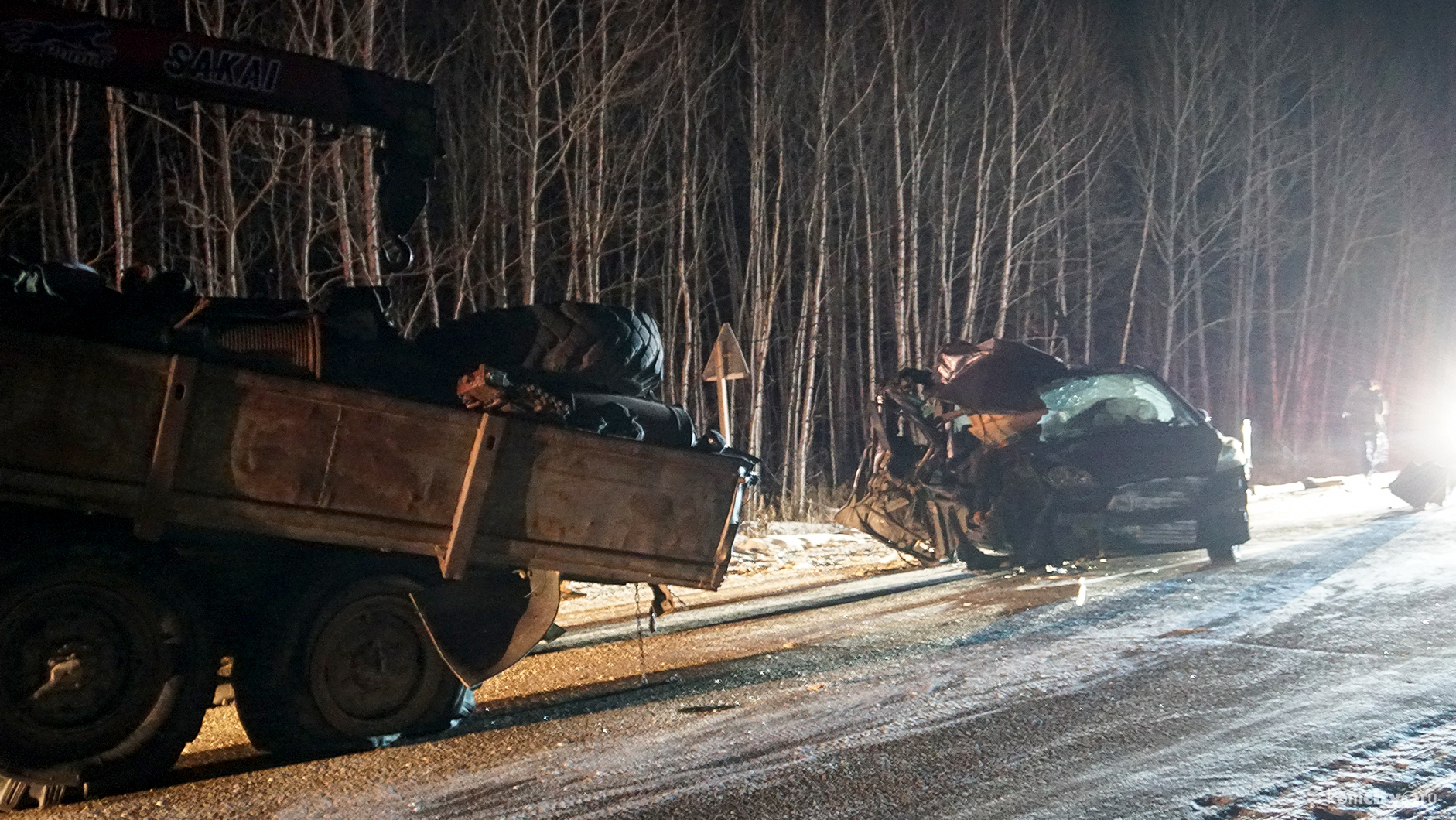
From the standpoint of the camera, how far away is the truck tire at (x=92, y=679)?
4.58 meters

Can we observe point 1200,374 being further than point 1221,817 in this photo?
Yes

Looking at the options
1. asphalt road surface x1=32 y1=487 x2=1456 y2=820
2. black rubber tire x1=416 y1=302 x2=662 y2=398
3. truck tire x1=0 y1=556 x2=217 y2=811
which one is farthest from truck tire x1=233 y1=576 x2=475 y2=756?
black rubber tire x1=416 y1=302 x2=662 y2=398

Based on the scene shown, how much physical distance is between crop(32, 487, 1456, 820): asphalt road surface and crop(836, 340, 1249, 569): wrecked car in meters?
1.35

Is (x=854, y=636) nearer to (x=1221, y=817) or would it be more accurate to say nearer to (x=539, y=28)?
(x=1221, y=817)

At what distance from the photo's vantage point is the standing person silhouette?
2402 centimetres

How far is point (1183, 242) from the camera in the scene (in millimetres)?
31562

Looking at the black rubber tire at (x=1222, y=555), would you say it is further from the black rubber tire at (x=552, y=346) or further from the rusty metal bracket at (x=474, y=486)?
the rusty metal bracket at (x=474, y=486)

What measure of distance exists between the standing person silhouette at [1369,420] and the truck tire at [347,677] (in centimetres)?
2320

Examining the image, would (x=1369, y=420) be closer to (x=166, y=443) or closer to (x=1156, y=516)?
(x=1156, y=516)

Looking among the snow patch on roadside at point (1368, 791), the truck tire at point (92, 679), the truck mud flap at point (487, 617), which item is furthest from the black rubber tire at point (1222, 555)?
the truck tire at point (92, 679)

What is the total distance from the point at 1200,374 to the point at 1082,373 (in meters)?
25.6

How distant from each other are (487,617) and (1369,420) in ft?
77.0

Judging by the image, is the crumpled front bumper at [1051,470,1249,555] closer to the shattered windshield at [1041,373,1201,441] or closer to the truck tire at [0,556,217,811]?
the shattered windshield at [1041,373,1201,441]

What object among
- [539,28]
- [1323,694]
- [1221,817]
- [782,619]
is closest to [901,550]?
[782,619]
